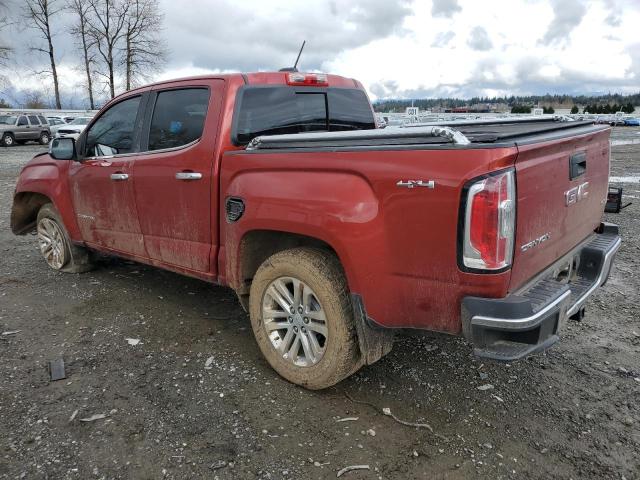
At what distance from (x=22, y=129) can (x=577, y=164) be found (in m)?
30.8

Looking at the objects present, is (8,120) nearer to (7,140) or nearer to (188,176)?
(7,140)

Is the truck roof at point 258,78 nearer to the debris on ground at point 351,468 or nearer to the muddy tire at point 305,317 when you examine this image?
the muddy tire at point 305,317

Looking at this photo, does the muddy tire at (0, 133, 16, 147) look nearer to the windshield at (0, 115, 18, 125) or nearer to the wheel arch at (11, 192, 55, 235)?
the windshield at (0, 115, 18, 125)

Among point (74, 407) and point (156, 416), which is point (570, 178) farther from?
point (74, 407)

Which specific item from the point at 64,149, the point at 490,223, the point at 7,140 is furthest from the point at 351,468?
the point at 7,140

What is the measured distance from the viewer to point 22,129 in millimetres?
27891

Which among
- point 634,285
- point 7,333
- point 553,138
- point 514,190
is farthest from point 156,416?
point 634,285

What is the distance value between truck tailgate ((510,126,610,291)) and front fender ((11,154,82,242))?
14.4ft

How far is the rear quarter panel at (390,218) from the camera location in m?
2.42

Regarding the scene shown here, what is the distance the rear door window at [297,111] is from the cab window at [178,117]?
0.31 meters

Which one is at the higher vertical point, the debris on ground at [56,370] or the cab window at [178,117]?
the cab window at [178,117]

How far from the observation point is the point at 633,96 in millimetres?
126812

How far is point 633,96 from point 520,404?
5855 inches

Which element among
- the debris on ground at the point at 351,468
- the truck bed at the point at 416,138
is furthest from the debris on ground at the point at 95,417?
the truck bed at the point at 416,138
